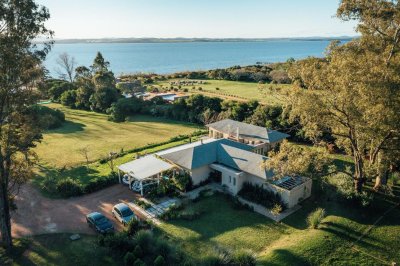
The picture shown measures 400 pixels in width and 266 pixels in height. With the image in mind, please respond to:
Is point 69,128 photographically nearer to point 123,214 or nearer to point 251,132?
point 251,132

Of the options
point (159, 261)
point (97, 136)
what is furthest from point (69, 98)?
point (159, 261)

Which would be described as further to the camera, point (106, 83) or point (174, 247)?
point (106, 83)

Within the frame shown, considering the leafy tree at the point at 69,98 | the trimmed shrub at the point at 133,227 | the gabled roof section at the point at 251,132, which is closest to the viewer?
the trimmed shrub at the point at 133,227

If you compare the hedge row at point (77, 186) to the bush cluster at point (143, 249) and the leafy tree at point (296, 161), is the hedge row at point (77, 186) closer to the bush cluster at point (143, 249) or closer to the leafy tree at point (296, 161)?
the bush cluster at point (143, 249)

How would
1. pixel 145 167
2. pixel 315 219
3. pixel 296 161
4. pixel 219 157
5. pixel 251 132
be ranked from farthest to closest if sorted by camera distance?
pixel 251 132 < pixel 219 157 < pixel 145 167 < pixel 296 161 < pixel 315 219

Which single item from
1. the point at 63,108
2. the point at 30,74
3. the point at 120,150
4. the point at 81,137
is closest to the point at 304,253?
the point at 30,74

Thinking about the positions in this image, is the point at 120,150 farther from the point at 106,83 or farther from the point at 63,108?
the point at 63,108

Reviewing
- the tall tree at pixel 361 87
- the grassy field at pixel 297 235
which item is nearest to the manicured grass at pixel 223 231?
the grassy field at pixel 297 235
